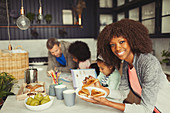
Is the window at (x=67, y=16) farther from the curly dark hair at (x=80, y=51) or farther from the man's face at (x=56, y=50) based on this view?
the curly dark hair at (x=80, y=51)

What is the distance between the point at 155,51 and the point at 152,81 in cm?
280

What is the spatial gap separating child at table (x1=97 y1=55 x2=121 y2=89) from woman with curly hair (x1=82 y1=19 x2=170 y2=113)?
0.18m

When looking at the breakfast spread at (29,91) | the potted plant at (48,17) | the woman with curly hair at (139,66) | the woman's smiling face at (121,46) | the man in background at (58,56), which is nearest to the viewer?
the woman with curly hair at (139,66)

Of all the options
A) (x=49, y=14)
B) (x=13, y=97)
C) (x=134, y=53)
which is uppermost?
(x=49, y=14)

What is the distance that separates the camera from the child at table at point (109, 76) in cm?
135

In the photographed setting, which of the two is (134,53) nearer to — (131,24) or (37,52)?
(131,24)

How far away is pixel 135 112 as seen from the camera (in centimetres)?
87

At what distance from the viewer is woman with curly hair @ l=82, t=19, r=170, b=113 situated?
864 millimetres

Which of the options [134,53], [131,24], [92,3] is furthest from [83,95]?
[92,3]

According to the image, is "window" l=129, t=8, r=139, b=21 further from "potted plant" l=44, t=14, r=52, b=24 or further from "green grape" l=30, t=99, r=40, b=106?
"green grape" l=30, t=99, r=40, b=106

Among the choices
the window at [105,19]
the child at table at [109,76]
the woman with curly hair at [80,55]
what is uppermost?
the window at [105,19]

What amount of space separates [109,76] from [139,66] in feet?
1.47

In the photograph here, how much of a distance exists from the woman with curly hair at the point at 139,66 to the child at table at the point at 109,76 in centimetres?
18

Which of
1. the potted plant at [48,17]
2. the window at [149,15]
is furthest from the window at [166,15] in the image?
the potted plant at [48,17]
